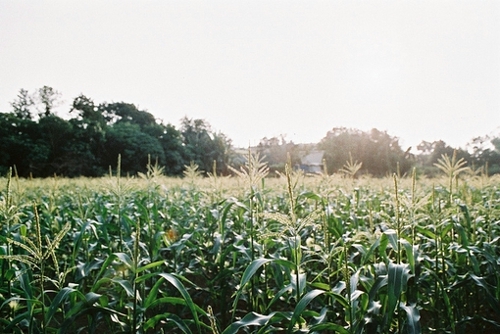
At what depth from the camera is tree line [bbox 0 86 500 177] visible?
27266mm

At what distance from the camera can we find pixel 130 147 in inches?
1260

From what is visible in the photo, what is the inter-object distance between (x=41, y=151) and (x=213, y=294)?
2939 centimetres

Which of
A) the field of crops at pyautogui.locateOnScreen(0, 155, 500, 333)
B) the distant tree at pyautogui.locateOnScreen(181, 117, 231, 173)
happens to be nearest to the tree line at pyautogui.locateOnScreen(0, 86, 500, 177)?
the distant tree at pyautogui.locateOnScreen(181, 117, 231, 173)

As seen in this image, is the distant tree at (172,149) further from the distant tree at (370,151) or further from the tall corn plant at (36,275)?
the tall corn plant at (36,275)

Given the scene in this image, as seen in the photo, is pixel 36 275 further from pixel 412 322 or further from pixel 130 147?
pixel 130 147

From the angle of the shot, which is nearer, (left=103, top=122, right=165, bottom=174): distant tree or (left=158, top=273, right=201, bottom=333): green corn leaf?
(left=158, top=273, right=201, bottom=333): green corn leaf

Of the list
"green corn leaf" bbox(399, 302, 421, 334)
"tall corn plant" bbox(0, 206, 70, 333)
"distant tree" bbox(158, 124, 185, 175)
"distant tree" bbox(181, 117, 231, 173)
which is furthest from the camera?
"distant tree" bbox(181, 117, 231, 173)

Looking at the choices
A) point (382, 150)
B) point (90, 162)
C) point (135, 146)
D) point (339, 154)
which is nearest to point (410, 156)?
point (382, 150)

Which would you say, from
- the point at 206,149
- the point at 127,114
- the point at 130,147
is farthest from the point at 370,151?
the point at 127,114

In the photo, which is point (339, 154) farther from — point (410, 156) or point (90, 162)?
point (90, 162)

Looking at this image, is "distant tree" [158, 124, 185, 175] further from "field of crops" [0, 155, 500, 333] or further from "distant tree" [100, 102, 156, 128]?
"field of crops" [0, 155, 500, 333]

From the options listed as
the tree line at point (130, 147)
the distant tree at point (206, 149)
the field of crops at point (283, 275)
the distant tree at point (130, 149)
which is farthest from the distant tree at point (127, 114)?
the field of crops at point (283, 275)

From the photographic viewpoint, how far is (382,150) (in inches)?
1367

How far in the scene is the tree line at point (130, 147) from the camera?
27.3 m
